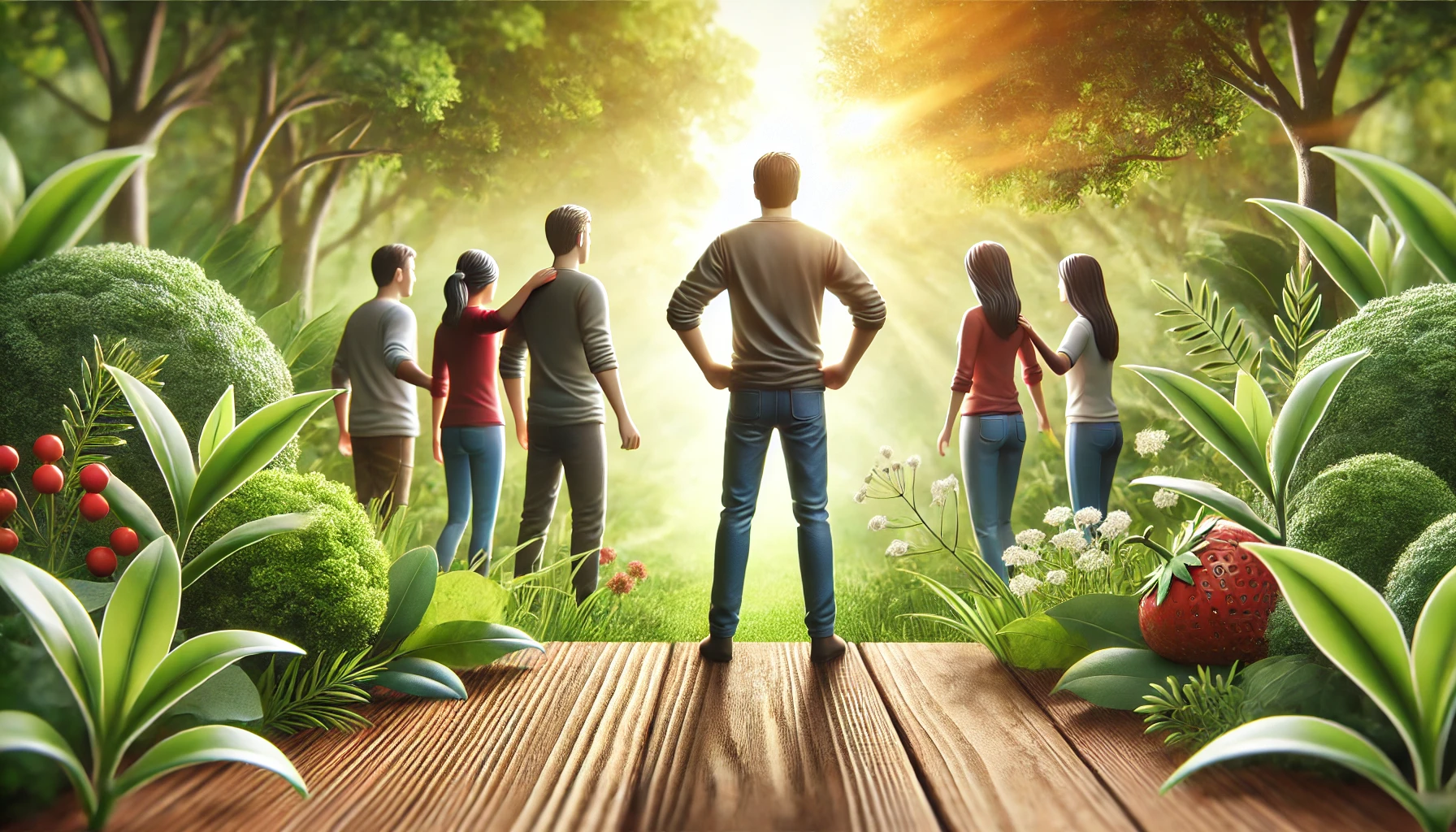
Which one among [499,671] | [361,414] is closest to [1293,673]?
[499,671]

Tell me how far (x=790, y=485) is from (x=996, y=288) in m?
1.60

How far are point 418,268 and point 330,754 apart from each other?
648 cm

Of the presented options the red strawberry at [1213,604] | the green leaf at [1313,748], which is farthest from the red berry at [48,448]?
the red strawberry at [1213,604]

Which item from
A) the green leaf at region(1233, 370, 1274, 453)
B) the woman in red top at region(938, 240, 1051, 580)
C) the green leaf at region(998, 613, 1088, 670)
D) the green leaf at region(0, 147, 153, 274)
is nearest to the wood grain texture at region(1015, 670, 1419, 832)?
the green leaf at region(998, 613, 1088, 670)

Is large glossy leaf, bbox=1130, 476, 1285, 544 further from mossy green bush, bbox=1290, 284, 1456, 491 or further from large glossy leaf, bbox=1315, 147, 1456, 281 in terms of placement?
large glossy leaf, bbox=1315, 147, 1456, 281

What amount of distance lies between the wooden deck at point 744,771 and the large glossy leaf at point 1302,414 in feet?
2.74

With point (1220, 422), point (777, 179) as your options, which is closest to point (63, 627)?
point (777, 179)

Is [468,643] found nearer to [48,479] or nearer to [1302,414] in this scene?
[48,479]

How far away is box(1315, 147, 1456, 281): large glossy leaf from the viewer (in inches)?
101

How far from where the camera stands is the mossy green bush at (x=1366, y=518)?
220 cm

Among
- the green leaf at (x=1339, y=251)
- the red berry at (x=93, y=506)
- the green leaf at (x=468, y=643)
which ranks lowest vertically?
the green leaf at (x=468, y=643)

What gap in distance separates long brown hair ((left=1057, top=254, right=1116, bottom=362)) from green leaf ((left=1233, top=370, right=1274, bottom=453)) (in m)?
1.54

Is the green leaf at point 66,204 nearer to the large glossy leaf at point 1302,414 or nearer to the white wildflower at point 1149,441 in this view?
the large glossy leaf at point 1302,414

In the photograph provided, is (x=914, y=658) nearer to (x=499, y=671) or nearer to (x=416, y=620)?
(x=499, y=671)
